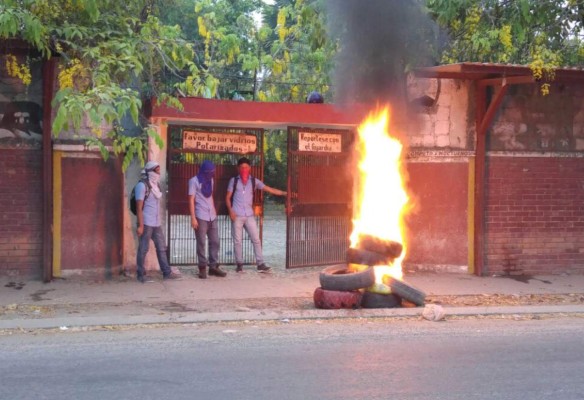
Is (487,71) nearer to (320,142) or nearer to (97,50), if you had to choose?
(320,142)

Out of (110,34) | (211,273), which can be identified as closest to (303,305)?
(211,273)

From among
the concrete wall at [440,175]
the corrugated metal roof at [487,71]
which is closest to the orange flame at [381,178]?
the concrete wall at [440,175]

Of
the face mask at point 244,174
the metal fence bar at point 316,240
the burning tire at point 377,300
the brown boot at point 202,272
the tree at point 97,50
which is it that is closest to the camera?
the tree at point 97,50

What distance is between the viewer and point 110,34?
29.4ft

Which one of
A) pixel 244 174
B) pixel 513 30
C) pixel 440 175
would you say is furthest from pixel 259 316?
pixel 513 30

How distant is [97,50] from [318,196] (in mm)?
4691

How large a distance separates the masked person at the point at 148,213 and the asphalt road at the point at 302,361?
246 centimetres

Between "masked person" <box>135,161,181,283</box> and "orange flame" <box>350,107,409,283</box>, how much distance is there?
2849 millimetres

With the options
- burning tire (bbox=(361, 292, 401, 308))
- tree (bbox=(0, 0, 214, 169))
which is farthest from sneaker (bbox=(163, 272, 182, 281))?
burning tire (bbox=(361, 292, 401, 308))

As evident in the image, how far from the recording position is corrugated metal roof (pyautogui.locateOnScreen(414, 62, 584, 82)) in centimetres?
1027

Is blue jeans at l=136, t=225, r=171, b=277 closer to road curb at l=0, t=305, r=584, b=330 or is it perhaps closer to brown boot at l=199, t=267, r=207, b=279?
brown boot at l=199, t=267, r=207, b=279

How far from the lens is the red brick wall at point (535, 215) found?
456 inches

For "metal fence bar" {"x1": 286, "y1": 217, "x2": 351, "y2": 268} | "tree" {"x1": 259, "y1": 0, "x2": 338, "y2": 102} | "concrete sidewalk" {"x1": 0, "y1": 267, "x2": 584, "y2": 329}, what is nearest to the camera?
"concrete sidewalk" {"x1": 0, "y1": 267, "x2": 584, "y2": 329}

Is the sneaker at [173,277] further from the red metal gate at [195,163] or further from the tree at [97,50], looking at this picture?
the tree at [97,50]
